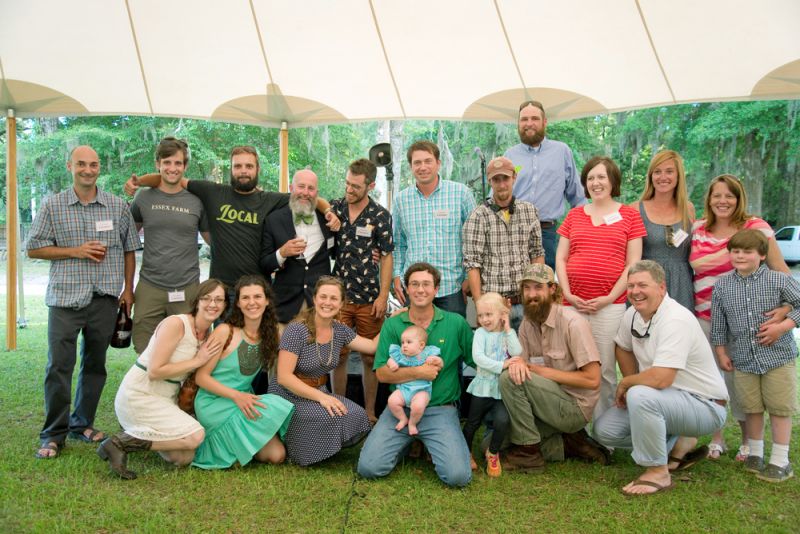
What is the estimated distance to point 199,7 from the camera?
18.7 feet

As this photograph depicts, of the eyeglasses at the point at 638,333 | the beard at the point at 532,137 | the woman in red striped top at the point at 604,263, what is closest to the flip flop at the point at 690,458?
the woman in red striped top at the point at 604,263

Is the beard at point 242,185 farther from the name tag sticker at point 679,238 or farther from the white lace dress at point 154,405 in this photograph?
the name tag sticker at point 679,238

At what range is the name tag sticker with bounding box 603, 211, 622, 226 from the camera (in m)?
3.52

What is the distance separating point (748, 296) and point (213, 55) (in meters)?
5.25

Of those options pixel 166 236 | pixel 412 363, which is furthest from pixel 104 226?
pixel 412 363

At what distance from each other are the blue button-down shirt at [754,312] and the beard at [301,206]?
7.87 ft

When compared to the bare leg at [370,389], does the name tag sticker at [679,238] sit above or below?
above

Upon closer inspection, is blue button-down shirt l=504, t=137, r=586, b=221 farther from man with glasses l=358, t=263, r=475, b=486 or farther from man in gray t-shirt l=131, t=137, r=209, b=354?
man in gray t-shirt l=131, t=137, r=209, b=354

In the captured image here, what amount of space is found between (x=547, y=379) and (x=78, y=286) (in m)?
2.67

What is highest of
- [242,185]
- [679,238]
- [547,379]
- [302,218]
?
[242,185]

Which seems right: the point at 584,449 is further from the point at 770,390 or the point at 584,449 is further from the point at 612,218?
the point at 612,218

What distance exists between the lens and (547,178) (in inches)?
168

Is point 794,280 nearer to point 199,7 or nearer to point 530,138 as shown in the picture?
point 530,138

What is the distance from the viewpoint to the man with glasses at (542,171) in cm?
426
